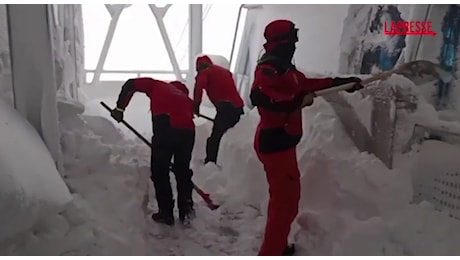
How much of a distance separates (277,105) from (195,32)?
6069 mm

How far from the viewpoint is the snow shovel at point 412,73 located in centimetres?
243

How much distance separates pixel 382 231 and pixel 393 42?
1191 millimetres

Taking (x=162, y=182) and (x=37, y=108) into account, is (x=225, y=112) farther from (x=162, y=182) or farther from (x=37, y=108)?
(x=37, y=108)

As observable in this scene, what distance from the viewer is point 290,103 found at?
2256 mm

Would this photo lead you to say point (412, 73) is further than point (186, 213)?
No

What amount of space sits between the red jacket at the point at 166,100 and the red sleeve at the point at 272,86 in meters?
0.86

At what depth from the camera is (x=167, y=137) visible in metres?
2.92

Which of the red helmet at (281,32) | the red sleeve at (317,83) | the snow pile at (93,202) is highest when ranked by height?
the red helmet at (281,32)

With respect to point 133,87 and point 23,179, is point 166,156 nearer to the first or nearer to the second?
point 133,87

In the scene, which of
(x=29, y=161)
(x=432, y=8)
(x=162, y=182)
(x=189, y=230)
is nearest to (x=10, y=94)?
(x=29, y=161)

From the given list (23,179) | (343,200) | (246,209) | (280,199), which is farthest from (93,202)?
(343,200)

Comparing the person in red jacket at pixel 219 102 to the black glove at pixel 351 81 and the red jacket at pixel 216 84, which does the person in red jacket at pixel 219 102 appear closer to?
the red jacket at pixel 216 84

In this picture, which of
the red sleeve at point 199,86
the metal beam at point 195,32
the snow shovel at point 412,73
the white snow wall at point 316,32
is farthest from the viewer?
the metal beam at point 195,32

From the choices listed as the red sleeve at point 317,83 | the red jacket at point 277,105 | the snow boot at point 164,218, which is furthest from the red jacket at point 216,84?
the red jacket at point 277,105
